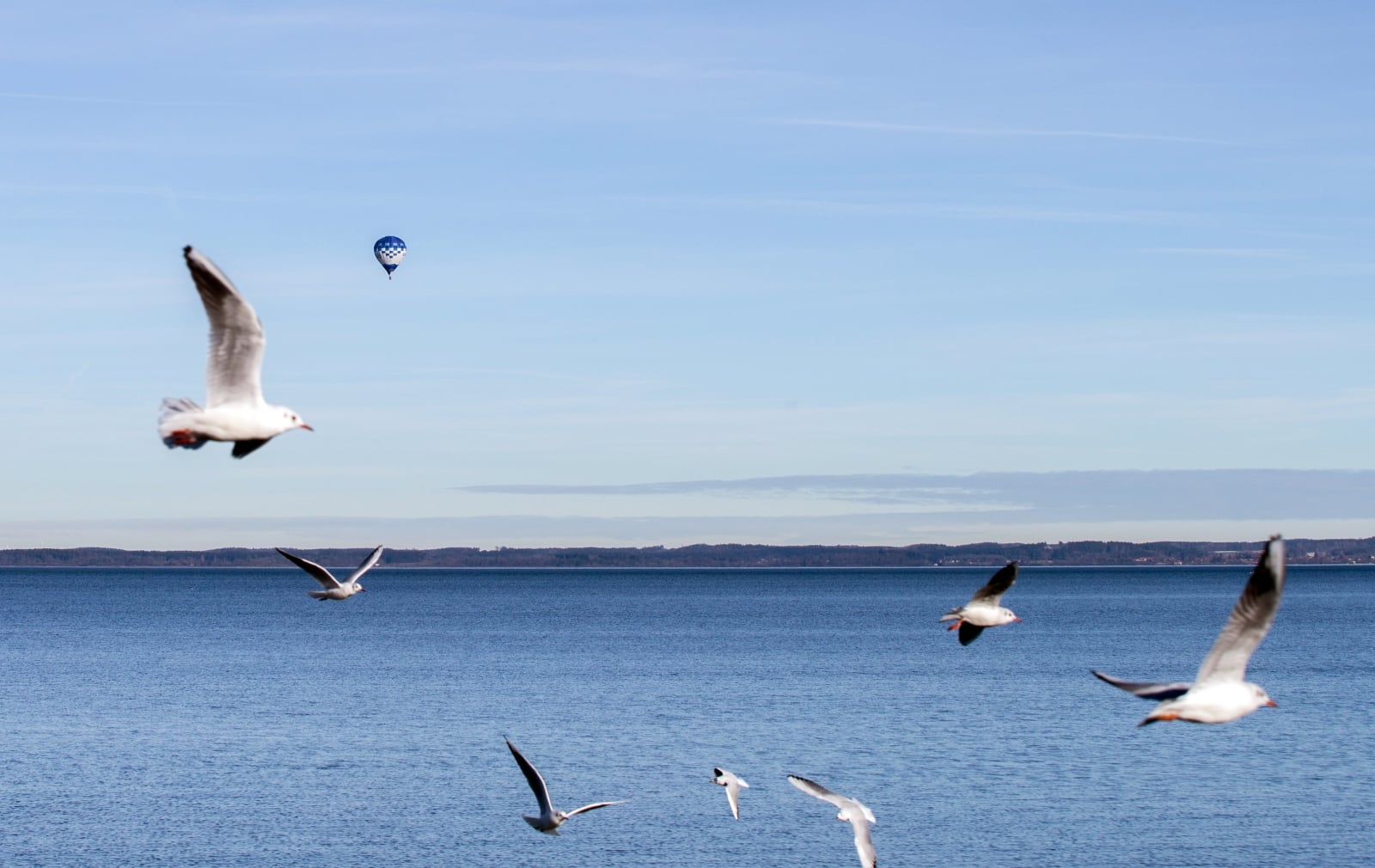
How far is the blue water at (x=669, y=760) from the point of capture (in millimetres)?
50531

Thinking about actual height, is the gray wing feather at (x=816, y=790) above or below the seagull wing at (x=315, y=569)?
below

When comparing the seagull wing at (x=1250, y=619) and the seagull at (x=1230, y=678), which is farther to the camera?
the seagull at (x=1230, y=678)

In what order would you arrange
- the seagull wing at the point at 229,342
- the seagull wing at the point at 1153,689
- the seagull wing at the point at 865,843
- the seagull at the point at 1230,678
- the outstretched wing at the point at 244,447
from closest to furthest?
the seagull wing at the point at 229,342
the seagull wing at the point at 1153,689
the seagull at the point at 1230,678
the outstretched wing at the point at 244,447
the seagull wing at the point at 865,843

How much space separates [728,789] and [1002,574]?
36.4ft

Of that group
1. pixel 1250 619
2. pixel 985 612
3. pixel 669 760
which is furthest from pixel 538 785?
pixel 669 760

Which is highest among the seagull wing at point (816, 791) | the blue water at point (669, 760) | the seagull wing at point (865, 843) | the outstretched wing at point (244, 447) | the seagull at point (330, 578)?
the outstretched wing at point (244, 447)

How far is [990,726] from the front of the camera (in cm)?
7706

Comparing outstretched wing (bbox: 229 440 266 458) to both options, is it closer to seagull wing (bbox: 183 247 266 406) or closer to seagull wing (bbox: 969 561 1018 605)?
seagull wing (bbox: 183 247 266 406)

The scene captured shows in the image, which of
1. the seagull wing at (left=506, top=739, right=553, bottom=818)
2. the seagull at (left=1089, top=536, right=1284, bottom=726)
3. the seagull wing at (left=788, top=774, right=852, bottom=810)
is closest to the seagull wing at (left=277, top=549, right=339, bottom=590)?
the seagull wing at (left=506, top=739, right=553, bottom=818)

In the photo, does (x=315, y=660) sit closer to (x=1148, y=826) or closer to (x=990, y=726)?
(x=990, y=726)

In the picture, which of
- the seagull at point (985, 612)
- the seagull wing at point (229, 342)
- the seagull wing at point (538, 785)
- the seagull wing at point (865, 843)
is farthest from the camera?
the seagull wing at point (865, 843)

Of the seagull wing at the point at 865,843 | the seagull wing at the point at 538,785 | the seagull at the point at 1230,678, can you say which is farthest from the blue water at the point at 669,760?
the seagull at the point at 1230,678

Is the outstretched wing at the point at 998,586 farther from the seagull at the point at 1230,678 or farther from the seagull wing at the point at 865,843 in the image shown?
the seagull wing at the point at 865,843

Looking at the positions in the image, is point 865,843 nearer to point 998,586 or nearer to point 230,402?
point 998,586
